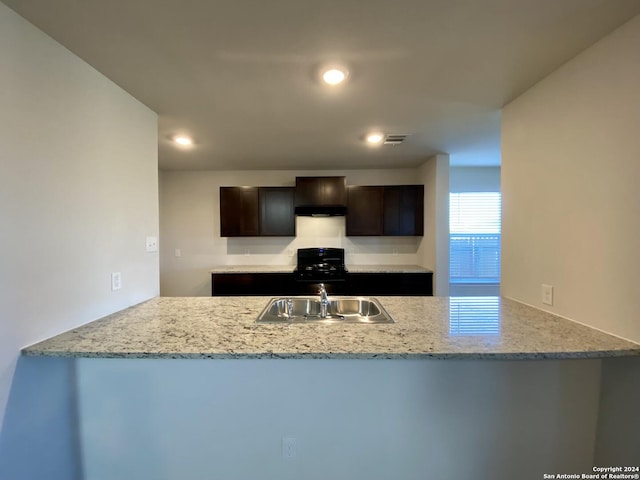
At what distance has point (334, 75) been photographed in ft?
5.24

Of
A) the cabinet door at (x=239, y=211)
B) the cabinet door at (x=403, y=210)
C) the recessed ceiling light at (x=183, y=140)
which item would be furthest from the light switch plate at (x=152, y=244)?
the cabinet door at (x=403, y=210)

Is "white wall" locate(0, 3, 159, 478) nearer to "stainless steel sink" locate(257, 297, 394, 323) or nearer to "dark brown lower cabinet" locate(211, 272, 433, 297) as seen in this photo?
"stainless steel sink" locate(257, 297, 394, 323)

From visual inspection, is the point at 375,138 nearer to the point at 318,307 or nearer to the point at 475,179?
the point at 318,307

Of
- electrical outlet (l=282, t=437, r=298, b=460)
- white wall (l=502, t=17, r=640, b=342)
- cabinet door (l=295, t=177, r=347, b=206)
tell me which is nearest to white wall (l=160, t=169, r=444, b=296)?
cabinet door (l=295, t=177, r=347, b=206)

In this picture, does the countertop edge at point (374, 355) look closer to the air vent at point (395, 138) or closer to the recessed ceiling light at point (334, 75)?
the recessed ceiling light at point (334, 75)

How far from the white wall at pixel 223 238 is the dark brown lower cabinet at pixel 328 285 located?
62 cm

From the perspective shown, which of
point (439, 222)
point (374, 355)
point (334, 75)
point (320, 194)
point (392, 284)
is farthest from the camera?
point (320, 194)

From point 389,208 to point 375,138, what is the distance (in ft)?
4.54

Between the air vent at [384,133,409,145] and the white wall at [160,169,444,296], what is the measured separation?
1.33 m

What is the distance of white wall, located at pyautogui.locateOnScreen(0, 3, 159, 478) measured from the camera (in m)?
1.12

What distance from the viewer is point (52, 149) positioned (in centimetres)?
129

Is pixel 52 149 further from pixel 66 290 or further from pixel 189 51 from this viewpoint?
pixel 189 51

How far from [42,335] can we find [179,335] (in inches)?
23.0

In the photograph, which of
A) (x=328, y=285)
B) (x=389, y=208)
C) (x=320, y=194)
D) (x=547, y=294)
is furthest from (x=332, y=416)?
(x=389, y=208)
